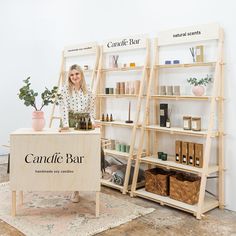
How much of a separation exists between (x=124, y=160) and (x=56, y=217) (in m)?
1.76

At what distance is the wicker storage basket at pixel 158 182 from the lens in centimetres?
→ 390

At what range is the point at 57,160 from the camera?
335cm

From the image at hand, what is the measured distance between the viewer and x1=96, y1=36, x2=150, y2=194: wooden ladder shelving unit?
4.30 m

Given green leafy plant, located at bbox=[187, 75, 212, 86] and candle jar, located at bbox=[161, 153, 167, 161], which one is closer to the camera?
green leafy plant, located at bbox=[187, 75, 212, 86]

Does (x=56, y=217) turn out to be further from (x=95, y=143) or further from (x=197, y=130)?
(x=197, y=130)

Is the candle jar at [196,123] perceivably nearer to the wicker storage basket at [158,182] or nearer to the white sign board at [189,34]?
the wicker storage basket at [158,182]

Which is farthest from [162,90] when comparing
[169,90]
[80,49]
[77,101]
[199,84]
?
[80,49]

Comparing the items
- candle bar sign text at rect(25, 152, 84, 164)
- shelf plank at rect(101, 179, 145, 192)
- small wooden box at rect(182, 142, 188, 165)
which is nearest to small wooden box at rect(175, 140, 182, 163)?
small wooden box at rect(182, 142, 188, 165)

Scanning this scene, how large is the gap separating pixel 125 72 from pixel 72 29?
1621 millimetres

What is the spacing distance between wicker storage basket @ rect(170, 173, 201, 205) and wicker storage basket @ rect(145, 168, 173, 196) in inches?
4.2

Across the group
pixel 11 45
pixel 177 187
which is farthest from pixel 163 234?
pixel 11 45

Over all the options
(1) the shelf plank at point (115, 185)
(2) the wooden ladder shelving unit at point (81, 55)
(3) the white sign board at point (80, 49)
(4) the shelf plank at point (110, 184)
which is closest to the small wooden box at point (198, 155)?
(1) the shelf plank at point (115, 185)

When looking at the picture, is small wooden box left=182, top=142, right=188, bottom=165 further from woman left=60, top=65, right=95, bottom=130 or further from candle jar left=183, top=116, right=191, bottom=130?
woman left=60, top=65, right=95, bottom=130

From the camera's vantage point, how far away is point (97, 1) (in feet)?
17.3
